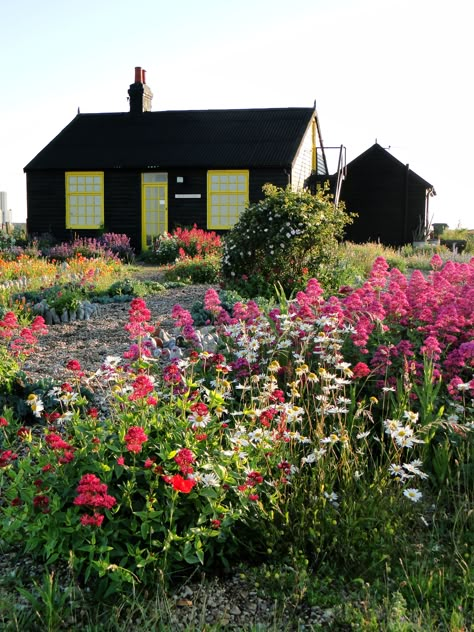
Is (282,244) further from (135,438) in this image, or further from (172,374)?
(135,438)

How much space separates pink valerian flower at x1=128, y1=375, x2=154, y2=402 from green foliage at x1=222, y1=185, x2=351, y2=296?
6483 millimetres

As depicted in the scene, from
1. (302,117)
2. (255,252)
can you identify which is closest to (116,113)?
(302,117)

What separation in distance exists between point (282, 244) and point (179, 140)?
13.4 meters

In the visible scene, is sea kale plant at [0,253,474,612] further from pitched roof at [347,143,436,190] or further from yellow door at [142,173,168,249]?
pitched roof at [347,143,436,190]

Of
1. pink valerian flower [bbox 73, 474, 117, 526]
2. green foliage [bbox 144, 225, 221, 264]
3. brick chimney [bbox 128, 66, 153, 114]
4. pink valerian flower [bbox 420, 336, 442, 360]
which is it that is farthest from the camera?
brick chimney [bbox 128, 66, 153, 114]

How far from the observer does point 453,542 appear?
328 cm

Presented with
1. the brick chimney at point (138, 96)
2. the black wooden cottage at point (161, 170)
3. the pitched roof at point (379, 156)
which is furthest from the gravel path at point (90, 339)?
the pitched roof at point (379, 156)

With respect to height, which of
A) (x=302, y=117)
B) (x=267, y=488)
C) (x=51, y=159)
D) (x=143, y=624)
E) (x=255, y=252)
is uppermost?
(x=302, y=117)

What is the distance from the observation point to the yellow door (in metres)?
21.5

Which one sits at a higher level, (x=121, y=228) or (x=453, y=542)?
(x=121, y=228)

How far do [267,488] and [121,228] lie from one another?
749 inches

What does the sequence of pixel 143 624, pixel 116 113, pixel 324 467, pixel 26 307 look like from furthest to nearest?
pixel 116 113, pixel 26 307, pixel 324 467, pixel 143 624

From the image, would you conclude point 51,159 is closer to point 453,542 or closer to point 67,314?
point 67,314

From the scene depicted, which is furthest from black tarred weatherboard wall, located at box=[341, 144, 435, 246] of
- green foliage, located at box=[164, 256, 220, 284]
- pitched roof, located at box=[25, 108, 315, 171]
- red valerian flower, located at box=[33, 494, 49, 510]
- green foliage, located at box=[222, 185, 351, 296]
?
red valerian flower, located at box=[33, 494, 49, 510]
